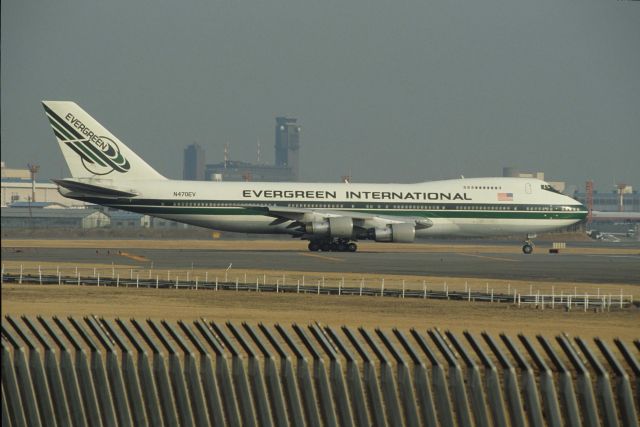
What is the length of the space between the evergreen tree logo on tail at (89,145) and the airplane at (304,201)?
0.07 m

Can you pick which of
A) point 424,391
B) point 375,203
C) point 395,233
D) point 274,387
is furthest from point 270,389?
point 375,203

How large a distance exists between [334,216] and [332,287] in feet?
93.3

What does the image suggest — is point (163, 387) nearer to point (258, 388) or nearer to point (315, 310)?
point (258, 388)

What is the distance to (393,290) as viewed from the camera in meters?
42.0

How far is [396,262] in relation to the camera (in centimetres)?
6197

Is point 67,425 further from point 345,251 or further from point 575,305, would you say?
point 345,251

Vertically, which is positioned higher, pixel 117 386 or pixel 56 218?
pixel 117 386

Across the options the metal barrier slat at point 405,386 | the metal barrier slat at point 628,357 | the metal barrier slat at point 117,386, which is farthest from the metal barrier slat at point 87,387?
the metal barrier slat at point 628,357

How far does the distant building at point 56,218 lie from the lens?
131m

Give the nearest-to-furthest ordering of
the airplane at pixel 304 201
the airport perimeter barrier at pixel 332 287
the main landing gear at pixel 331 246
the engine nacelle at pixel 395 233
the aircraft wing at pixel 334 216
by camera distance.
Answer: the airport perimeter barrier at pixel 332 287 → the aircraft wing at pixel 334 216 → the engine nacelle at pixel 395 233 → the airplane at pixel 304 201 → the main landing gear at pixel 331 246

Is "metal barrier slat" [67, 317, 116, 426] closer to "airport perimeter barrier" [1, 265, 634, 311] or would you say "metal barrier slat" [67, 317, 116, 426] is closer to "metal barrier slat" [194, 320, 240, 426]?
"metal barrier slat" [194, 320, 240, 426]

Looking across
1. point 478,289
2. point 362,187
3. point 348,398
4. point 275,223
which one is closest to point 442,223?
point 362,187

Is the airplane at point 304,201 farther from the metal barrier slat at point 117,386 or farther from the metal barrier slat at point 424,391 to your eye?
the metal barrier slat at point 424,391

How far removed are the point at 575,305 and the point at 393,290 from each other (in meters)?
7.53
